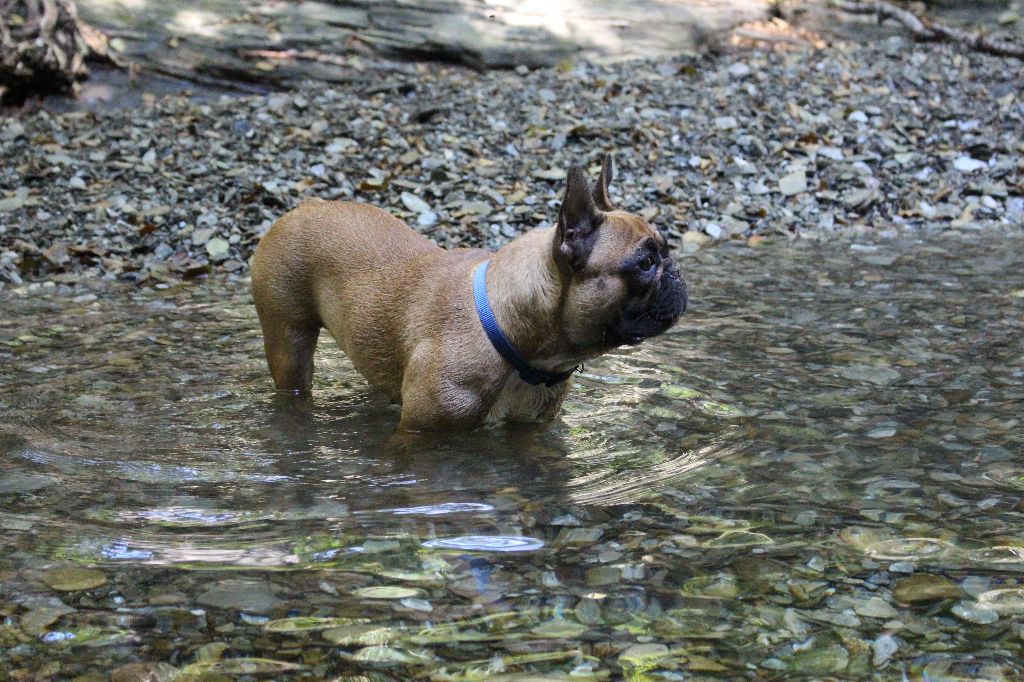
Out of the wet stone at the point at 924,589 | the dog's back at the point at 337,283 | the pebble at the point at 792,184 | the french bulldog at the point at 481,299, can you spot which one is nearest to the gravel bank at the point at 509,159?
the pebble at the point at 792,184

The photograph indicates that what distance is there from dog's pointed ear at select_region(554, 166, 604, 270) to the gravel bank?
495 cm

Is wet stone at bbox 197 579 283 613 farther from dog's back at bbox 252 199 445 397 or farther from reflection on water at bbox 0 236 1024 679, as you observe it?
dog's back at bbox 252 199 445 397

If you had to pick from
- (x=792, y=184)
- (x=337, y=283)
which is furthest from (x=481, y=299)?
(x=792, y=184)

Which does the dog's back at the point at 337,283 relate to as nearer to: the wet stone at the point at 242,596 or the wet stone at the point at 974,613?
the wet stone at the point at 242,596

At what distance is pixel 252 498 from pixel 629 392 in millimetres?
2428

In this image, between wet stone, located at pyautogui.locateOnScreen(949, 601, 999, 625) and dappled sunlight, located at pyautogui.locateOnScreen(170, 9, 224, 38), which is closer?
wet stone, located at pyautogui.locateOnScreen(949, 601, 999, 625)

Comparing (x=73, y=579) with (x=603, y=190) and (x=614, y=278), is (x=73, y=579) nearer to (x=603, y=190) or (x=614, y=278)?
(x=614, y=278)

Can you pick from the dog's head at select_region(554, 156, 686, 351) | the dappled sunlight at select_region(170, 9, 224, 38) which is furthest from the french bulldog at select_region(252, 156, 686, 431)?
the dappled sunlight at select_region(170, 9, 224, 38)

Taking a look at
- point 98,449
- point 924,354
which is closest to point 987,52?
point 924,354

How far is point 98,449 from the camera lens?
5.57m

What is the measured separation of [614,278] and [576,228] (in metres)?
0.29

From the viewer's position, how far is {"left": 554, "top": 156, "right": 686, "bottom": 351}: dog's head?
17.1 feet

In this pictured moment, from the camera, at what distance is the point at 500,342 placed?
5418 mm

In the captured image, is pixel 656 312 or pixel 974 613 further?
pixel 656 312
